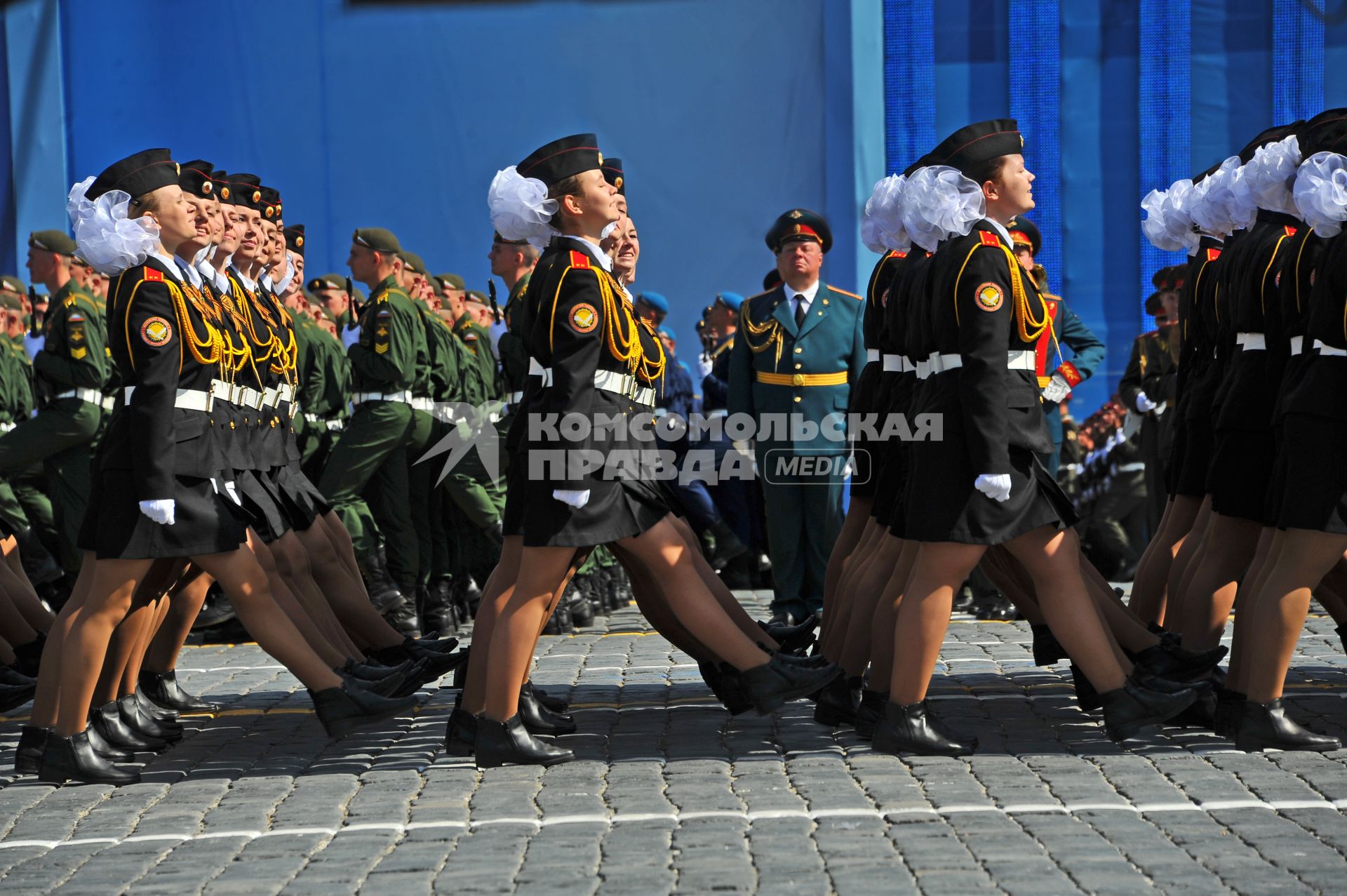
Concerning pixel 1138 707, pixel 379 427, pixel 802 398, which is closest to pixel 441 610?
pixel 379 427

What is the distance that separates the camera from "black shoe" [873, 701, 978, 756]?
18.3 ft

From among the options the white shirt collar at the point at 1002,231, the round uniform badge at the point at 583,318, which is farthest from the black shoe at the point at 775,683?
the white shirt collar at the point at 1002,231

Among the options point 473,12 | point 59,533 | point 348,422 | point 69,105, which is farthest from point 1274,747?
point 69,105

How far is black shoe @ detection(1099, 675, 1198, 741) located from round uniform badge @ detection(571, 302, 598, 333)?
1947mm

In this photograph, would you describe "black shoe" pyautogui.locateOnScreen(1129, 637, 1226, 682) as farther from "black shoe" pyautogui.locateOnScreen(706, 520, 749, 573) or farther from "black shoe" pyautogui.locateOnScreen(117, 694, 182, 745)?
"black shoe" pyautogui.locateOnScreen(706, 520, 749, 573)

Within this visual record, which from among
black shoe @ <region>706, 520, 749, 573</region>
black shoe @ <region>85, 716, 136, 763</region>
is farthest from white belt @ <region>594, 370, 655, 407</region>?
black shoe @ <region>706, 520, 749, 573</region>

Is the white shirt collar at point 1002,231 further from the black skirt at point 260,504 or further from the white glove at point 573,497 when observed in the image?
the black skirt at point 260,504

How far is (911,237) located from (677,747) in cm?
184

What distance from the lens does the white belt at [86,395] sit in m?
9.87

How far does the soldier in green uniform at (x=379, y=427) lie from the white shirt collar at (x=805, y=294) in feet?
6.68

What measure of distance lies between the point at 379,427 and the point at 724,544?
122 inches

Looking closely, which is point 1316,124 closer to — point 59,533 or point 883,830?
point 883,830

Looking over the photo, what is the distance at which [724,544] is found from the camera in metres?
12.0

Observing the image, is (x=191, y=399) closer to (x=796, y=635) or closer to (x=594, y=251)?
(x=594, y=251)
